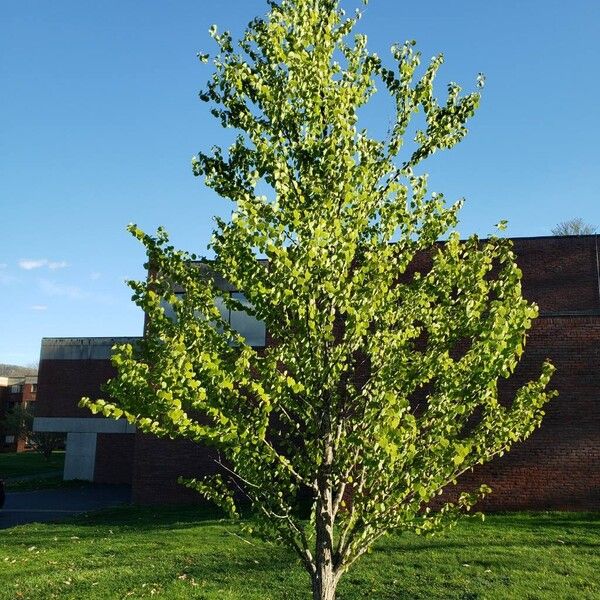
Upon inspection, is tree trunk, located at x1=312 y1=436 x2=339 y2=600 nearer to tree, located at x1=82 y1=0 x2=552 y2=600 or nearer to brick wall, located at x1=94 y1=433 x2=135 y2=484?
tree, located at x1=82 y1=0 x2=552 y2=600

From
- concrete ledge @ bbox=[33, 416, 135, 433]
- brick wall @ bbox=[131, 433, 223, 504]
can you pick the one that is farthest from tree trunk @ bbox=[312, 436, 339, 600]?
concrete ledge @ bbox=[33, 416, 135, 433]

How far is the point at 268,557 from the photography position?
14547mm

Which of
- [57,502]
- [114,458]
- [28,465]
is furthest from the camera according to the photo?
[28,465]

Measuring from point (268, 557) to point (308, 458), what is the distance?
7825mm

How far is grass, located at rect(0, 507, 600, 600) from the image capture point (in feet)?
40.2

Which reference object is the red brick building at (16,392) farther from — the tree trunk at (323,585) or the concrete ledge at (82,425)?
the tree trunk at (323,585)

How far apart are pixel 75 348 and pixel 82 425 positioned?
5.08 meters

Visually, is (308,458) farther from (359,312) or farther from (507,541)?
(507,541)

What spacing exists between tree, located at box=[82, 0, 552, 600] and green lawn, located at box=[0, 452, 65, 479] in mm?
45057

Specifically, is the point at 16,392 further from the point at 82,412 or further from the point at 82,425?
the point at 82,425

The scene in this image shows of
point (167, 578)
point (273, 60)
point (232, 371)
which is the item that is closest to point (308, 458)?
point (232, 371)

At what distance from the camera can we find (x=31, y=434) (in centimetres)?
6050

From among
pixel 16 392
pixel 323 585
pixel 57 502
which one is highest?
pixel 16 392

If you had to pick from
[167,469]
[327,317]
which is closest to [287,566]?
[327,317]
